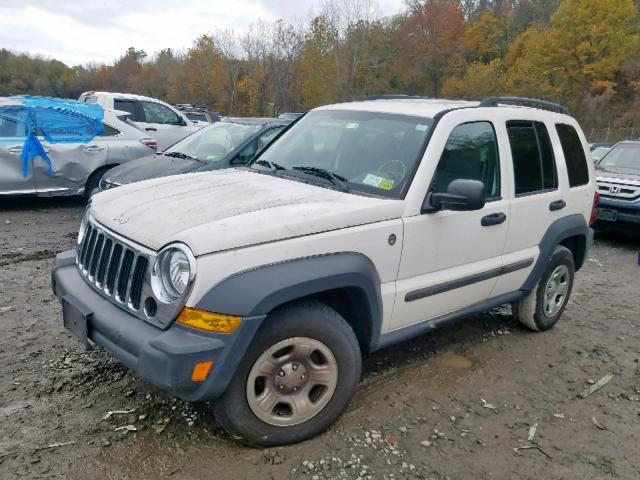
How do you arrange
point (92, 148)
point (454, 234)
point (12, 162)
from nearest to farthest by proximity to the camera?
point (454, 234) → point (12, 162) → point (92, 148)

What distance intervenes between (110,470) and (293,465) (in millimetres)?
893

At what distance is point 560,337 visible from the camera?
185 inches

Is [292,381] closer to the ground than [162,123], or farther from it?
closer to the ground

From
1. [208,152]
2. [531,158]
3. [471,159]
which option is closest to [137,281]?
[471,159]

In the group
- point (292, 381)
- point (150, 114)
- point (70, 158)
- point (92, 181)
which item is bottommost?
point (92, 181)

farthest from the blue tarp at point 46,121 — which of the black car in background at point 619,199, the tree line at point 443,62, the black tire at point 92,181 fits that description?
the tree line at point 443,62

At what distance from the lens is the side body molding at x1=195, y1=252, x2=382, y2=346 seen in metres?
2.46

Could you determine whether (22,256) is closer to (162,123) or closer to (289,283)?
(289,283)

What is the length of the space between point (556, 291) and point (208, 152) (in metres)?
4.76

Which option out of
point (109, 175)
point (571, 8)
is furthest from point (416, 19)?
point (109, 175)

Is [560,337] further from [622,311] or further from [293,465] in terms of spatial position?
[293,465]

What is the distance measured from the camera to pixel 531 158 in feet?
13.4

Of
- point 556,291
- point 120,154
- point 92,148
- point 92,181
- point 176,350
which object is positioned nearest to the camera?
point 176,350

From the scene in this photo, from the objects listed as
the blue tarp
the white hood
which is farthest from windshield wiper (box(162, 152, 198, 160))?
the white hood
